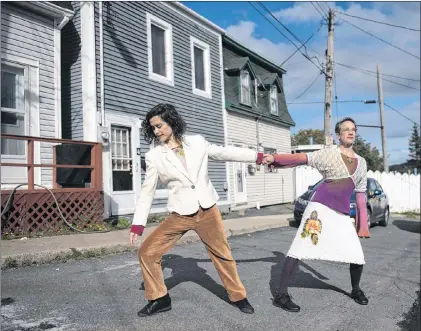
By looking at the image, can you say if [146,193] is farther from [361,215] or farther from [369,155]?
[369,155]

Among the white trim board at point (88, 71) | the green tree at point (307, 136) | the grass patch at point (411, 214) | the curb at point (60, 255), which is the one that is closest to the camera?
the curb at point (60, 255)

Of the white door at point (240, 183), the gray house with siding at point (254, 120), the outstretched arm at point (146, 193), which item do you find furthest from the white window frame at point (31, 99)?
the white door at point (240, 183)

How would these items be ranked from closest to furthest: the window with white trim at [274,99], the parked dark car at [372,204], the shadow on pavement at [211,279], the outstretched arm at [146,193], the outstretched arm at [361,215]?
the outstretched arm at [146,193] < the outstretched arm at [361,215] < the shadow on pavement at [211,279] < the parked dark car at [372,204] < the window with white trim at [274,99]

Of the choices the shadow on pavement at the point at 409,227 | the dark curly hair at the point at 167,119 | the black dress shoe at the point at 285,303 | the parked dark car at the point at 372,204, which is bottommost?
the shadow on pavement at the point at 409,227

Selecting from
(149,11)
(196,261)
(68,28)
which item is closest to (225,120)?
(149,11)

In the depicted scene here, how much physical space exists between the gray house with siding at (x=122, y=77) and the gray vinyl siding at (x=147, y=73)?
3cm

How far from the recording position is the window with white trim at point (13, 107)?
938 cm

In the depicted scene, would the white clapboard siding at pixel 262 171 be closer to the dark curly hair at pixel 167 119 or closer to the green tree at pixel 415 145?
the dark curly hair at pixel 167 119

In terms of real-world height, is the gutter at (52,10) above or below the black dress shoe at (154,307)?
above

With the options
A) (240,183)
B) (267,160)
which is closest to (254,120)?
(240,183)

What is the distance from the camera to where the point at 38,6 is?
32.3 ft

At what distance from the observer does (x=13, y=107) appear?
9586 mm

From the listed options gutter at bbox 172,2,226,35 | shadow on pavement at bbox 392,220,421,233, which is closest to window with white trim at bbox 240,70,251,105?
gutter at bbox 172,2,226,35

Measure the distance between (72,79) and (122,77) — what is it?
1294mm
